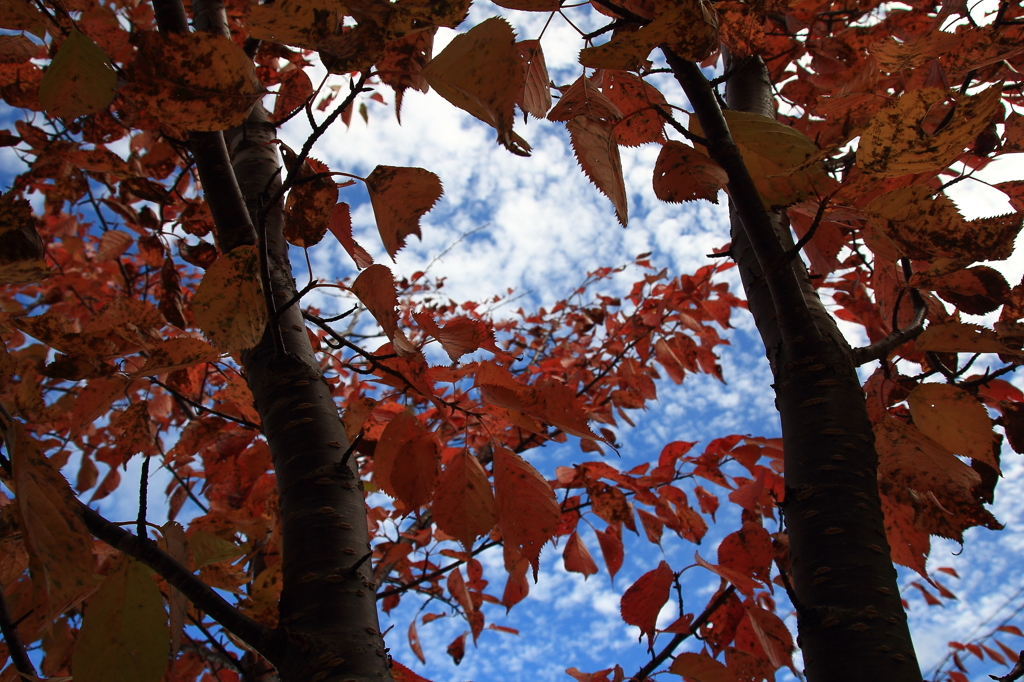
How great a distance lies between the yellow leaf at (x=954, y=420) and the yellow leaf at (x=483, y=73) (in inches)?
32.8

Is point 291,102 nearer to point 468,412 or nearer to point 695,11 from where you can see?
point 468,412

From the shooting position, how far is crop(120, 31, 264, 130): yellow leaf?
2.05 feet

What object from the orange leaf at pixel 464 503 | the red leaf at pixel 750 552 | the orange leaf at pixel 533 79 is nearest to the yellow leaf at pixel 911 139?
the orange leaf at pixel 533 79

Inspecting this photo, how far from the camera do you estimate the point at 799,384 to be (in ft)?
3.05

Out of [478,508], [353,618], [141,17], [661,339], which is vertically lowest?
[353,618]

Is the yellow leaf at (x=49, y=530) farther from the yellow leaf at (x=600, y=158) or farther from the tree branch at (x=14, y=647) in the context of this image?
the yellow leaf at (x=600, y=158)

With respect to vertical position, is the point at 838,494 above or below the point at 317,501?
below

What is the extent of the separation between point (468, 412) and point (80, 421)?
770mm

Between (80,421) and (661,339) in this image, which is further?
(661,339)

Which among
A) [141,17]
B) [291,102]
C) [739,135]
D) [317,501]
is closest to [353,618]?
[317,501]

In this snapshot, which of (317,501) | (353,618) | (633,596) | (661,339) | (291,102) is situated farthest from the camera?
(661,339)

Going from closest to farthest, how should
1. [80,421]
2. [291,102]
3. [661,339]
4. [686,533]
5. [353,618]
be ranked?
[353,618] < [80,421] < [291,102] < [686,533] < [661,339]

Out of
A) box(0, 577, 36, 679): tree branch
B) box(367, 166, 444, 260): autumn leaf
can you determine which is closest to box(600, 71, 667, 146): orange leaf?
box(367, 166, 444, 260): autumn leaf

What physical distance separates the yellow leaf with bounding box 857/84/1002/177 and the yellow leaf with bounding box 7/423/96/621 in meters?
0.85
